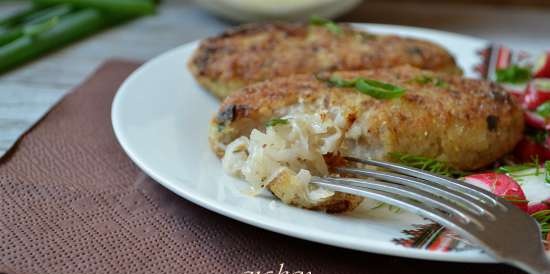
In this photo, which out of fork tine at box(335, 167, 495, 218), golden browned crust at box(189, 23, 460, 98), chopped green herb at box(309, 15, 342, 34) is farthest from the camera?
chopped green herb at box(309, 15, 342, 34)

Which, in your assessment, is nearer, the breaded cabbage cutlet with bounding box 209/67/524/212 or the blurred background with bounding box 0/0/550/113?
the breaded cabbage cutlet with bounding box 209/67/524/212

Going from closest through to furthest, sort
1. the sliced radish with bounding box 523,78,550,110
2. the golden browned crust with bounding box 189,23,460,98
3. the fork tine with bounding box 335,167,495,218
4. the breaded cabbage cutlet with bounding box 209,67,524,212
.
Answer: the fork tine with bounding box 335,167,495,218 < the breaded cabbage cutlet with bounding box 209,67,524,212 < the sliced radish with bounding box 523,78,550,110 < the golden browned crust with bounding box 189,23,460,98

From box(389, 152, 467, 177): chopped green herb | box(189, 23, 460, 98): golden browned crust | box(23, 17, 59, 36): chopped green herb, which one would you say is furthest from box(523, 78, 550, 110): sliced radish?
box(23, 17, 59, 36): chopped green herb

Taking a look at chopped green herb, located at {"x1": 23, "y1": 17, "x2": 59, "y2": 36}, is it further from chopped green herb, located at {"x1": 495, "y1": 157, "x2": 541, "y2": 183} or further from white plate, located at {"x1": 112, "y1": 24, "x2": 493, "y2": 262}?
chopped green herb, located at {"x1": 495, "y1": 157, "x2": 541, "y2": 183}

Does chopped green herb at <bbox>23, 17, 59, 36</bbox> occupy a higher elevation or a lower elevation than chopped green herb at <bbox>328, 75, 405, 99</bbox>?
lower

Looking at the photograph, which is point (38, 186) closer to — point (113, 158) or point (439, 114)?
point (113, 158)

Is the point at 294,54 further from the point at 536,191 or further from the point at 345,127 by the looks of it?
the point at 536,191
